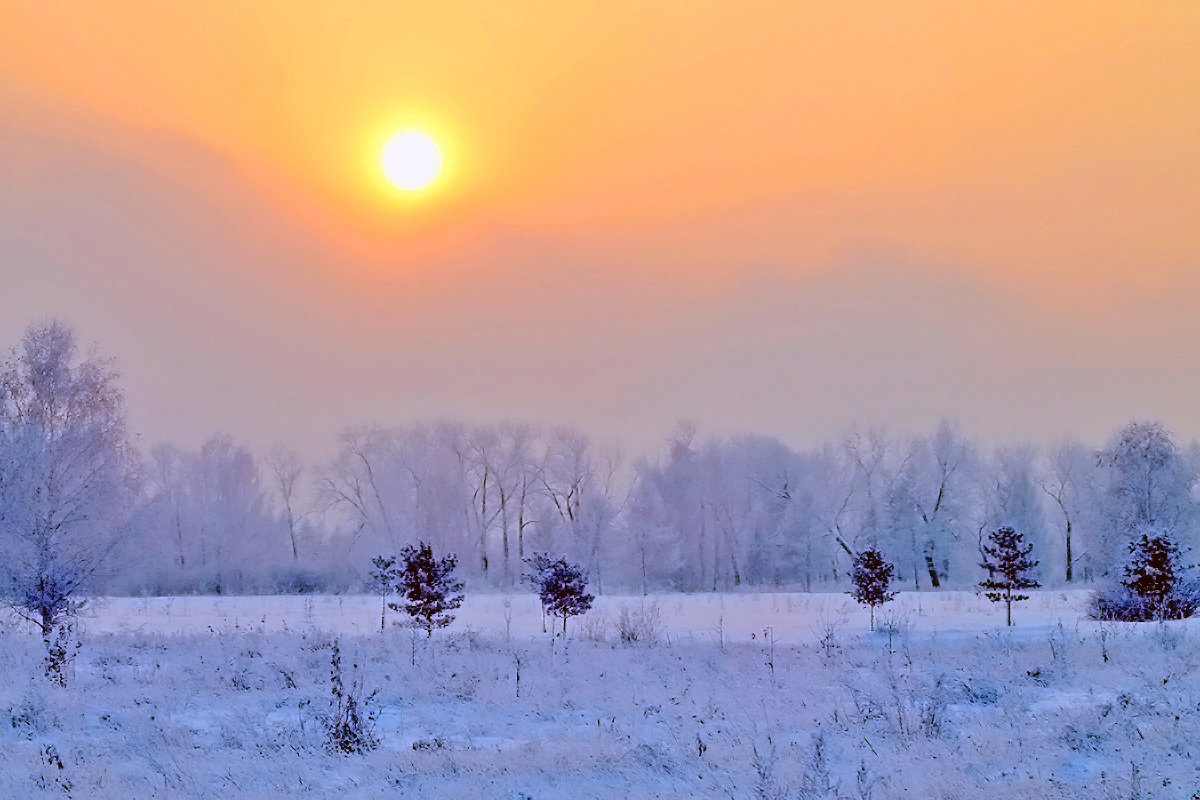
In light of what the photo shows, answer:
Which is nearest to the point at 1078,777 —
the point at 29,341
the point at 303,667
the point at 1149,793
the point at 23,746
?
the point at 1149,793

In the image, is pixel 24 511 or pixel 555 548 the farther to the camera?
pixel 555 548

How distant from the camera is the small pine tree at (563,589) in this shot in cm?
3009

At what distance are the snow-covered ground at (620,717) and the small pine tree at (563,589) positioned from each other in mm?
2734

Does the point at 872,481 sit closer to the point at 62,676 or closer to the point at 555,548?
the point at 555,548

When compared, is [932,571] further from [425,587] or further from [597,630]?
[425,587]

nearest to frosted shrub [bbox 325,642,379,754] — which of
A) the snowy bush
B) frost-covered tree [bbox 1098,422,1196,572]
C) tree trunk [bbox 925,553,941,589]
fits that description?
the snowy bush

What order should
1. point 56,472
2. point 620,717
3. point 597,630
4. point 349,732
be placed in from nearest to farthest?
point 349,732
point 620,717
point 56,472
point 597,630

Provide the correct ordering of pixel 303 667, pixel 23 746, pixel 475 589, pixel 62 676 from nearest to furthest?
pixel 23 746 < pixel 62 676 < pixel 303 667 < pixel 475 589

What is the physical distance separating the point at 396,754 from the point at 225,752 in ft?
7.53

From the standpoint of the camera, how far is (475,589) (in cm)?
6694

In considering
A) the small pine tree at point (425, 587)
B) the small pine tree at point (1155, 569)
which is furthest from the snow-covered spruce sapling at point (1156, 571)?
the small pine tree at point (425, 587)

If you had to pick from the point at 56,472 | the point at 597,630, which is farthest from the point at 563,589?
the point at 56,472

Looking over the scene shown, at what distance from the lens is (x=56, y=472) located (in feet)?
84.7

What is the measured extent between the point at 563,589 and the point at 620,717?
15.3 meters
